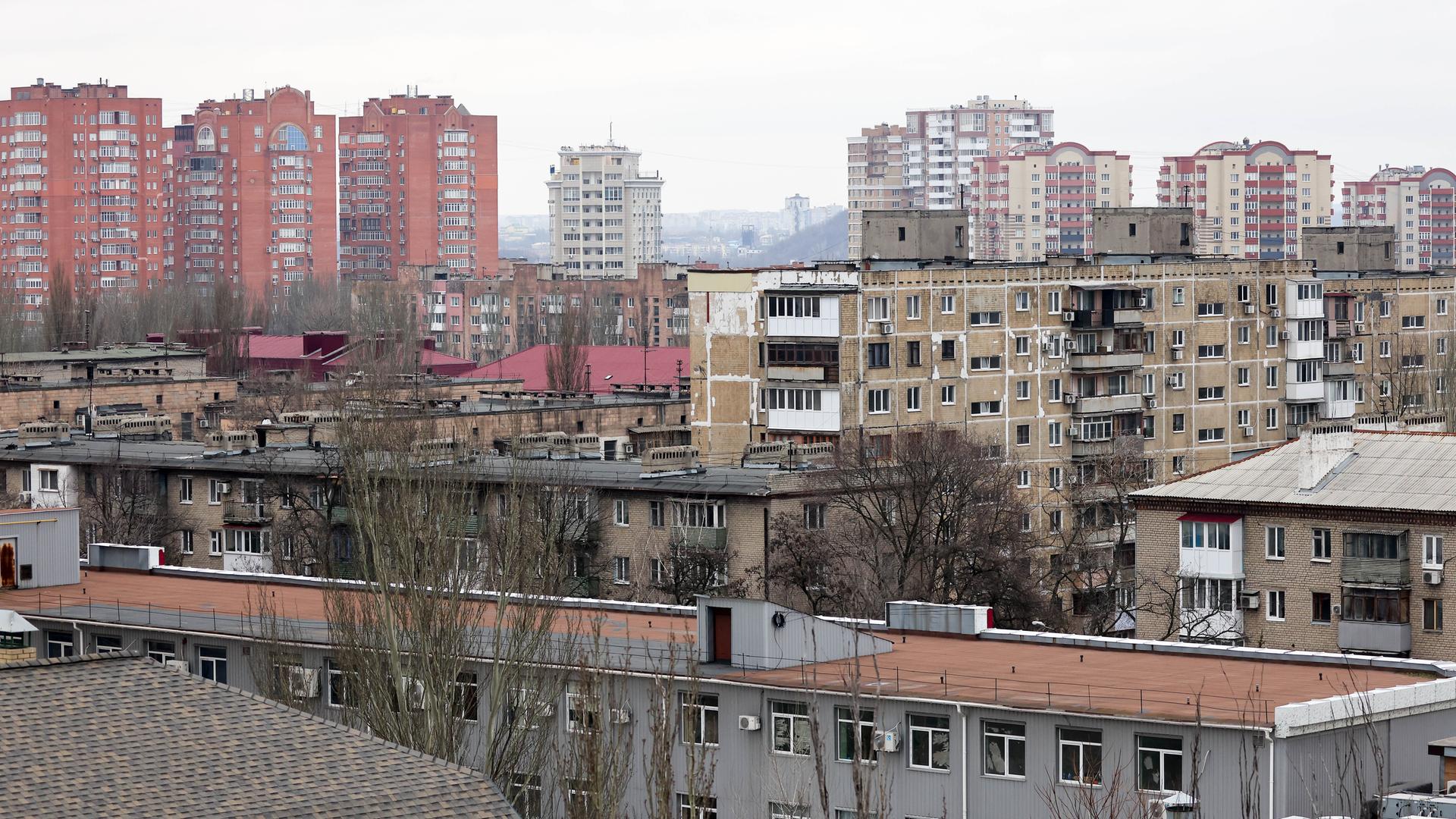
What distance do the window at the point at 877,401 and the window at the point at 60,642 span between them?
23.8 metres

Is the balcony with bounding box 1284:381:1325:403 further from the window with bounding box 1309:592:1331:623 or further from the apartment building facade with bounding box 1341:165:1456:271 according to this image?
the apartment building facade with bounding box 1341:165:1456:271

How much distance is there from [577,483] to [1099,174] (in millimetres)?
133852

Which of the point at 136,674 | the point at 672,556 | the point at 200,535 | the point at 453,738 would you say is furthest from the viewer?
the point at 200,535

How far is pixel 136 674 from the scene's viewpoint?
14.1m

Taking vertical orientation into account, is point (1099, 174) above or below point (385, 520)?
above

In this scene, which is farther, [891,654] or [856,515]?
[856,515]

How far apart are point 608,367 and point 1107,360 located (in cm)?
2150

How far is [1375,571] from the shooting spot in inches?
1210

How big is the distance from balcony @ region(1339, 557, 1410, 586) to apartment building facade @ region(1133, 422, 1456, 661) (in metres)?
0.01

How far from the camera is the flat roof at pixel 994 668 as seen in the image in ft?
65.3

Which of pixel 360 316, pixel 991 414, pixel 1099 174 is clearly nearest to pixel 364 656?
pixel 991 414

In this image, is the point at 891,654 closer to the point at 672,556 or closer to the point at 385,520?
the point at 385,520

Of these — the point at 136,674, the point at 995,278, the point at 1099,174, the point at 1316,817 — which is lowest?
the point at 1316,817

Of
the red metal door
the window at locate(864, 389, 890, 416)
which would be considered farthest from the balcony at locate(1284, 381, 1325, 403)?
the red metal door
